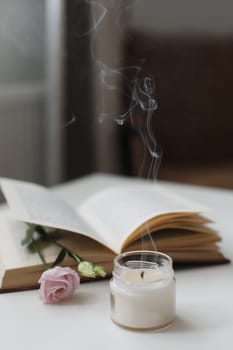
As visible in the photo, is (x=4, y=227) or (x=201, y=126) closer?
Answer: (x=4, y=227)

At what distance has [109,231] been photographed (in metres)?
0.88

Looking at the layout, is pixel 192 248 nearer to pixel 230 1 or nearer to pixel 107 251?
pixel 107 251

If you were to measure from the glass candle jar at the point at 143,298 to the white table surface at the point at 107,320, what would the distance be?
0.04ft

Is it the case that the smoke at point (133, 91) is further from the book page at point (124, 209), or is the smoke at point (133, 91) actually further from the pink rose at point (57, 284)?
the pink rose at point (57, 284)

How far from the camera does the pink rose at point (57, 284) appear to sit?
72cm

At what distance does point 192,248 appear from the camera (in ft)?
2.78

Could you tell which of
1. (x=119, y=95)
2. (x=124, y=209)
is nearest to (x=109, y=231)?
(x=124, y=209)

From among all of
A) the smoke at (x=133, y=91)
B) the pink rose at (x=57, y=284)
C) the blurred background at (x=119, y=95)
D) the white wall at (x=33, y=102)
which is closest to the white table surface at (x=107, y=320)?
the pink rose at (x=57, y=284)

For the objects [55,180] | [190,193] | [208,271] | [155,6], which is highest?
[155,6]

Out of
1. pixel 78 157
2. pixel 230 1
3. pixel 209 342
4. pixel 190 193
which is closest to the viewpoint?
pixel 209 342

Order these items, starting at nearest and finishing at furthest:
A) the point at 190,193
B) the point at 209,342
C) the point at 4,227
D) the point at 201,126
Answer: the point at 209,342 < the point at 4,227 < the point at 190,193 < the point at 201,126

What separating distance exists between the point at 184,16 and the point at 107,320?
1.61 meters

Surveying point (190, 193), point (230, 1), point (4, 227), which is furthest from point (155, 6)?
point (4, 227)

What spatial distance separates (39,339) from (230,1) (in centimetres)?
168
